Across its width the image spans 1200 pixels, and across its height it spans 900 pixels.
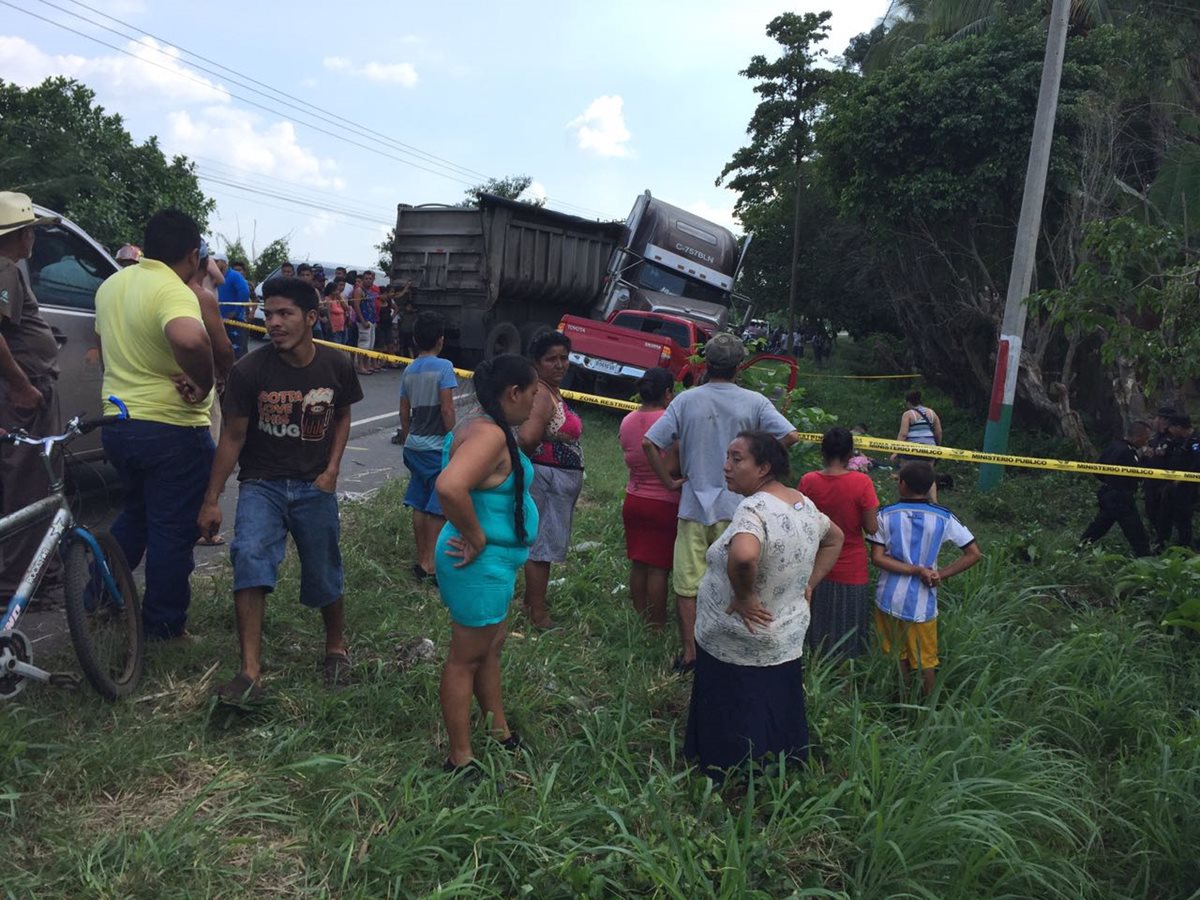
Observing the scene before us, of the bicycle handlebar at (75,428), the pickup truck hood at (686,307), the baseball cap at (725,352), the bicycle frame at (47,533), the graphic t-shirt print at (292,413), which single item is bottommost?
the bicycle frame at (47,533)

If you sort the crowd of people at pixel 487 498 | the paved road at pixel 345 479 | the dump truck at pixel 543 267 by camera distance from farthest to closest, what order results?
the dump truck at pixel 543 267 < the paved road at pixel 345 479 < the crowd of people at pixel 487 498

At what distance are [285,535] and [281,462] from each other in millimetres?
285

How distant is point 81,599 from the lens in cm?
335

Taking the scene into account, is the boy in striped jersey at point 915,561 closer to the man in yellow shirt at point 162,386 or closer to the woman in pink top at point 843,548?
the woman in pink top at point 843,548

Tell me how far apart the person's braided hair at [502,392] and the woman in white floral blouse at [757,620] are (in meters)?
0.71

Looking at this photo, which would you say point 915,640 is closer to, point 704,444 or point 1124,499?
point 704,444

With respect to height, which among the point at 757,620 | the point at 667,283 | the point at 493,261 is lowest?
the point at 757,620

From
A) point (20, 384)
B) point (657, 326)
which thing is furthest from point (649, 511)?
point (657, 326)

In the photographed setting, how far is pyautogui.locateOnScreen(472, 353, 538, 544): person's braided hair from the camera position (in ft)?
10.4

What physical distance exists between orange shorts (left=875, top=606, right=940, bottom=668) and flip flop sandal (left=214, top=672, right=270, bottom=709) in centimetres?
274

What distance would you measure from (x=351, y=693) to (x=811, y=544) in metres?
1.81

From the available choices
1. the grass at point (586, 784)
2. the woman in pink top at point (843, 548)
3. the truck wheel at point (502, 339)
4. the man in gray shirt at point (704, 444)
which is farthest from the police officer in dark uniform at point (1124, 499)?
the truck wheel at point (502, 339)

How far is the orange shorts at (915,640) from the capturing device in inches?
176

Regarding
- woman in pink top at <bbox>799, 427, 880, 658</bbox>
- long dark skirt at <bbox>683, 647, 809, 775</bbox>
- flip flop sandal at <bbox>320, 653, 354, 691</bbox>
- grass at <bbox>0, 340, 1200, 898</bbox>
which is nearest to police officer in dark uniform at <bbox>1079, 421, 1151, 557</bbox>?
grass at <bbox>0, 340, 1200, 898</bbox>
